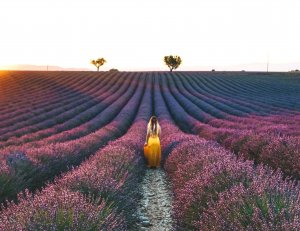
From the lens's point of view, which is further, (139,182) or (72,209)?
(139,182)

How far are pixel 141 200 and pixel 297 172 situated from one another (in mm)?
2876

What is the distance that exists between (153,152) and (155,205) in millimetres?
3416

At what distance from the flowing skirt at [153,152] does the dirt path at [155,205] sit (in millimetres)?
731

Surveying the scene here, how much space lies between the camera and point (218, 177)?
4992 millimetres

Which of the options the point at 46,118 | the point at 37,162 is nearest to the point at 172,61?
the point at 46,118

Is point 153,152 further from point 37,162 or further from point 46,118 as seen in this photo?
point 46,118

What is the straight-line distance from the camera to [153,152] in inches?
420

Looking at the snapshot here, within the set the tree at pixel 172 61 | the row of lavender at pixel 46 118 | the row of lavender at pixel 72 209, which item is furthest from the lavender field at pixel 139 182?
the tree at pixel 172 61

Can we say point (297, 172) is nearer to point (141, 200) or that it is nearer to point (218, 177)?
point (218, 177)

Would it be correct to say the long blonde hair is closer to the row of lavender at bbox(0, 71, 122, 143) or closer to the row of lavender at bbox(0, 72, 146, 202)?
the row of lavender at bbox(0, 72, 146, 202)

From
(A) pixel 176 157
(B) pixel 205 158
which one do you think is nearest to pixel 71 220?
(B) pixel 205 158

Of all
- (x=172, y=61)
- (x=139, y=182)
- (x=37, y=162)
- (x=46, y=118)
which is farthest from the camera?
(x=172, y=61)

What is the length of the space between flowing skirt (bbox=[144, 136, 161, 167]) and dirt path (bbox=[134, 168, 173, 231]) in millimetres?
731

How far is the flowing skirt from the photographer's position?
1059 cm
